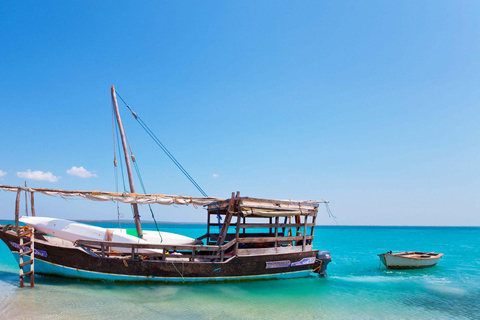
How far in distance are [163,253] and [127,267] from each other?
1.54 meters

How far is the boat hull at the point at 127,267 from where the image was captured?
12617 millimetres

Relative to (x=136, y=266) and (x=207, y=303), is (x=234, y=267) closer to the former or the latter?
(x=207, y=303)

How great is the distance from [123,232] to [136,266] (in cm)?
360

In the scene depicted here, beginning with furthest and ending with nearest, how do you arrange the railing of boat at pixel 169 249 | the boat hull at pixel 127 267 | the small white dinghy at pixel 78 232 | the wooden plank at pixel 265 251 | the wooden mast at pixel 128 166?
the wooden mast at pixel 128 166, the small white dinghy at pixel 78 232, the wooden plank at pixel 265 251, the boat hull at pixel 127 267, the railing of boat at pixel 169 249

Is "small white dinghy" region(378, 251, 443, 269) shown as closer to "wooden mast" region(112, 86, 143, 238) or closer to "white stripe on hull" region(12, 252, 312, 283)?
"white stripe on hull" region(12, 252, 312, 283)

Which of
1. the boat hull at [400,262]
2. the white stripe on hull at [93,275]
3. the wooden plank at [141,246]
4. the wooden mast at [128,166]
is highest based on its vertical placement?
the wooden mast at [128,166]

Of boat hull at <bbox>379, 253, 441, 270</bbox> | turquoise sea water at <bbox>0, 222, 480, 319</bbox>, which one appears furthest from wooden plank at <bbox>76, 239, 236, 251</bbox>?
boat hull at <bbox>379, 253, 441, 270</bbox>

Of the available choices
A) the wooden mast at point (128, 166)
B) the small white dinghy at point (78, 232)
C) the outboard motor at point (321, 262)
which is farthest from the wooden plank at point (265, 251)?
the wooden mast at point (128, 166)

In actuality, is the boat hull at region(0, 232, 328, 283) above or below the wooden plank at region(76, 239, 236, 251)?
below

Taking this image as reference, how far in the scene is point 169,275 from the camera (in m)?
12.9

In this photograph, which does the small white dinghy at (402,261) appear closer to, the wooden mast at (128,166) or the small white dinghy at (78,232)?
the small white dinghy at (78,232)

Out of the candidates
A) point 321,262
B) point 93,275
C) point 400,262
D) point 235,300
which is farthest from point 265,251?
point 400,262

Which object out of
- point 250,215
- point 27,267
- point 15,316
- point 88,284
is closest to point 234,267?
point 250,215

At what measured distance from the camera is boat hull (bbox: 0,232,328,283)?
1262cm
